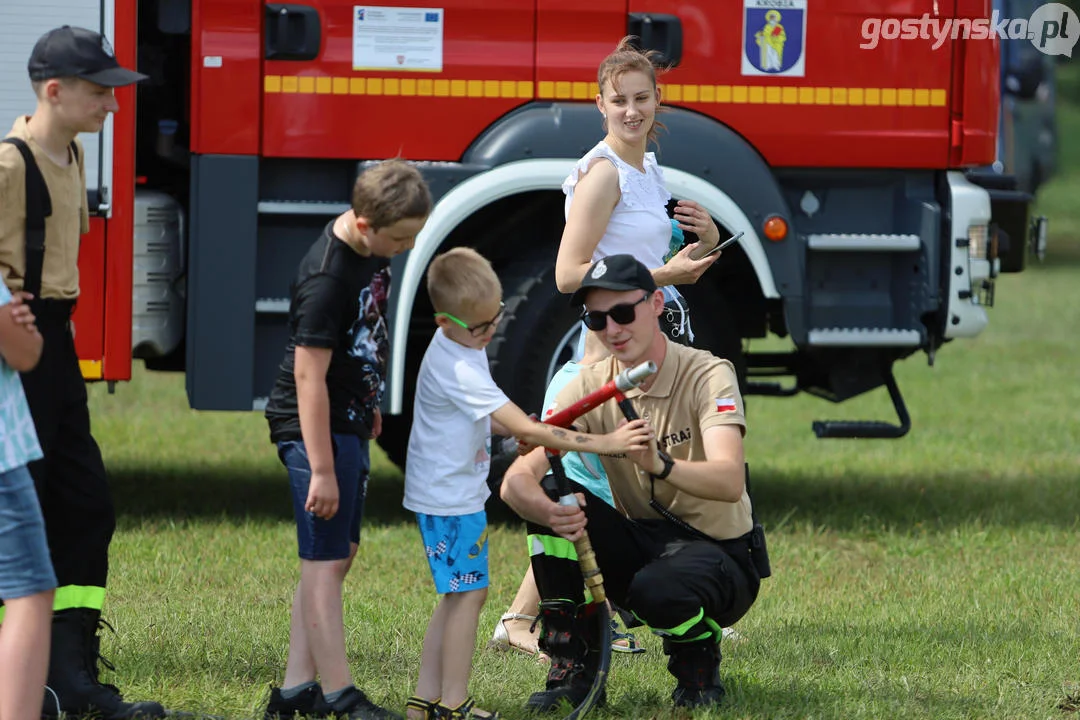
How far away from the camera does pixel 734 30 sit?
6094mm

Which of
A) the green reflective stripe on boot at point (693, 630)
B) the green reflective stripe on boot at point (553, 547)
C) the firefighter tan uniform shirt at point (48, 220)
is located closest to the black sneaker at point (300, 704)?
the green reflective stripe on boot at point (553, 547)

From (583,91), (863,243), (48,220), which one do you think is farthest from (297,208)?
(48,220)

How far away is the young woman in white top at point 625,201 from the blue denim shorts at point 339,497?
89cm

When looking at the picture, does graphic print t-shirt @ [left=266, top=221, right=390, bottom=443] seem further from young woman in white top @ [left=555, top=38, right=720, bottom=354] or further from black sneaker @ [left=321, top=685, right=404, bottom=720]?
young woman in white top @ [left=555, top=38, right=720, bottom=354]

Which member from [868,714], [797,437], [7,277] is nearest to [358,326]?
[7,277]

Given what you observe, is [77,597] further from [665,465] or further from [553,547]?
[665,465]

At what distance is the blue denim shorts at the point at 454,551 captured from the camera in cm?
360

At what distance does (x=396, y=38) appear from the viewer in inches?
234

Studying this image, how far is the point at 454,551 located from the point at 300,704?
0.53m

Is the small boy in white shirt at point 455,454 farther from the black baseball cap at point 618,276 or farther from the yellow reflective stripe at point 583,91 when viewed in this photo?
the yellow reflective stripe at point 583,91

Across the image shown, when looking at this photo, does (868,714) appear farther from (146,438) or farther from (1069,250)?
(1069,250)

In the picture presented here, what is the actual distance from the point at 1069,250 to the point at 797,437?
21679 millimetres

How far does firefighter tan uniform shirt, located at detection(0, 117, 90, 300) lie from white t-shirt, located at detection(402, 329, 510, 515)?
0.87 meters

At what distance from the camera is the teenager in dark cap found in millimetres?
3486
